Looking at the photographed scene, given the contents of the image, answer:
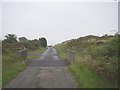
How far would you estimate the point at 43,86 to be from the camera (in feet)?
35.8

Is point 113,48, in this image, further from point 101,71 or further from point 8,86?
point 8,86

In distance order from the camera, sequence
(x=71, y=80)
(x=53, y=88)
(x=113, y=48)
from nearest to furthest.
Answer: (x=53, y=88)
(x=71, y=80)
(x=113, y=48)

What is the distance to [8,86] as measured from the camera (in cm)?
1091

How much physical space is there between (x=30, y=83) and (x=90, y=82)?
247cm

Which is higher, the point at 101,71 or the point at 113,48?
the point at 113,48

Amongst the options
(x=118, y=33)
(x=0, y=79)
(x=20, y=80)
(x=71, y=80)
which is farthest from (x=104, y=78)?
(x=0, y=79)

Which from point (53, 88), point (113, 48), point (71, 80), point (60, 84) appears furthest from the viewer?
point (113, 48)

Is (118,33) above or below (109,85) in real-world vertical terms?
above

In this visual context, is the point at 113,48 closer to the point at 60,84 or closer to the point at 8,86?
the point at 60,84

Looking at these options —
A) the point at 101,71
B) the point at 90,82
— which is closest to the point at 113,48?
the point at 101,71

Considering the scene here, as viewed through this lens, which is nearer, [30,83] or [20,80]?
[30,83]

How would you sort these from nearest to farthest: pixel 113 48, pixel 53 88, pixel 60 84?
pixel 53 88 → pixel 60 84 → pixel 113 48

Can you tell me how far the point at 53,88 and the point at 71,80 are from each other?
1.82 m

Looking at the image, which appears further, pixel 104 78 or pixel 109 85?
pixel 104 78
